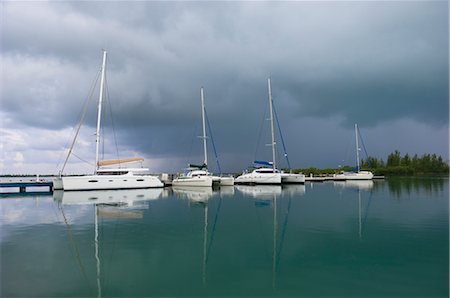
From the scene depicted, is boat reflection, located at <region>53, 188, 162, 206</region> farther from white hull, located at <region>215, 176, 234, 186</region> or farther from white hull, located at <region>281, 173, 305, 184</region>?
white hull, located at <region>281, 173, 305, 184</region>

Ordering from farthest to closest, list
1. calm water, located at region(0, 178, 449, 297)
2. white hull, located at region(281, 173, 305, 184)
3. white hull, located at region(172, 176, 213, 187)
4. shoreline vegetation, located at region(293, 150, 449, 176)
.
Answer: shoreline vegetation, located at region(293, 150, 449, 176), white hull, located at region(281, 173, 305, 184), white hull, located at region(172, 176, 213, 187), calm water, located at region(0, 178, 449, 297)

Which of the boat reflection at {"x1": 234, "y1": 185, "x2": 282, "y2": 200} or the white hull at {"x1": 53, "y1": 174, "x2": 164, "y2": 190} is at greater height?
the white hull at {"x1": 53, "y1": 174, "x2": 164, "y2": 190}

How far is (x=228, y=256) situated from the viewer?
10.2 meters

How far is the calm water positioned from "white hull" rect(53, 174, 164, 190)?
19.8 meters

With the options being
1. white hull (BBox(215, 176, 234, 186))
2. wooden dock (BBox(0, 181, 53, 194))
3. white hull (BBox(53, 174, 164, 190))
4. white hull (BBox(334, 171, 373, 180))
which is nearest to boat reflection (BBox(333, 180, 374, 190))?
white hull (BBox(334, 171, 373, 180))

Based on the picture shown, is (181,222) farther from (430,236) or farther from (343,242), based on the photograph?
(430,236)

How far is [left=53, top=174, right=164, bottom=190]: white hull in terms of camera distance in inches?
1460

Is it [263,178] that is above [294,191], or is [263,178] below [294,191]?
above

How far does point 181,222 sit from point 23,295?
10.2 metres

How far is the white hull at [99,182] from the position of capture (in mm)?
37094

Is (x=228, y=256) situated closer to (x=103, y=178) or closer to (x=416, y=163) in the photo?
(x=103, y=178)

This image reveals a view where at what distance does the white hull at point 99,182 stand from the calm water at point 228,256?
1976 cm

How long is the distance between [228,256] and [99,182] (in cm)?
3125

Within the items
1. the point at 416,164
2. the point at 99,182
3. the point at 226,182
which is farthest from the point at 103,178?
the point at 416,164
